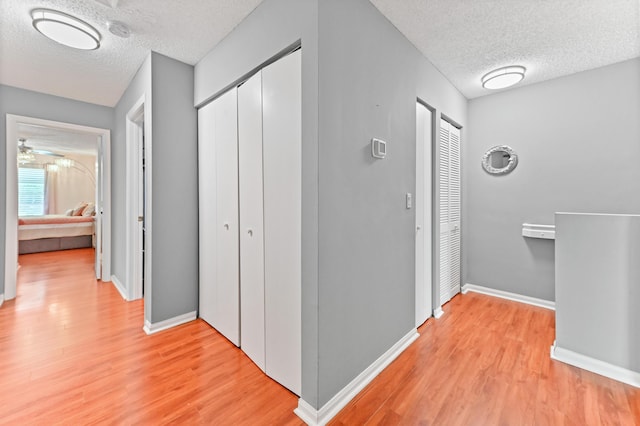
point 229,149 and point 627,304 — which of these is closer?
point 627,304

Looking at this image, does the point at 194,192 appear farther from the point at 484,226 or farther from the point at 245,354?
the point at 484,226

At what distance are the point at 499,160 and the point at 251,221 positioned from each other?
319 centimetres

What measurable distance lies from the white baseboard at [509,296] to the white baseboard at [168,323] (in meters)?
3.28

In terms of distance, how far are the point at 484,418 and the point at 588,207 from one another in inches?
103

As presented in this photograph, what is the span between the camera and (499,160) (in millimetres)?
3336

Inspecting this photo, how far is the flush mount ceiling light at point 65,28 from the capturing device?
6.14 feet

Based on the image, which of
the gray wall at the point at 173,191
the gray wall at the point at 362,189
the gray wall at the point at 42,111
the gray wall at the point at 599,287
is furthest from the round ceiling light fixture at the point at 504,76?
the gray wall at the point at 42,111

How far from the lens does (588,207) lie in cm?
278

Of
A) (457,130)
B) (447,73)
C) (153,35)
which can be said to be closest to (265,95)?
(153,35)

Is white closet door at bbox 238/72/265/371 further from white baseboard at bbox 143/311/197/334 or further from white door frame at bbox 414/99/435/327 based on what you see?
white door frame at bbox 414/99/435/327

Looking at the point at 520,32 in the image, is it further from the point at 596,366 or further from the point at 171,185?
the point at 171,185

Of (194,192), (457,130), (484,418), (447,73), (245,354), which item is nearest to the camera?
(484,418)

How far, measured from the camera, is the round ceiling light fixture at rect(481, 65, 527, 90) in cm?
266

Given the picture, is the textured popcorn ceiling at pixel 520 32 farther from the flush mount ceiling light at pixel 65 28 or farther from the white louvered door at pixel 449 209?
the flush mount ceiling light at pixel 65 28
